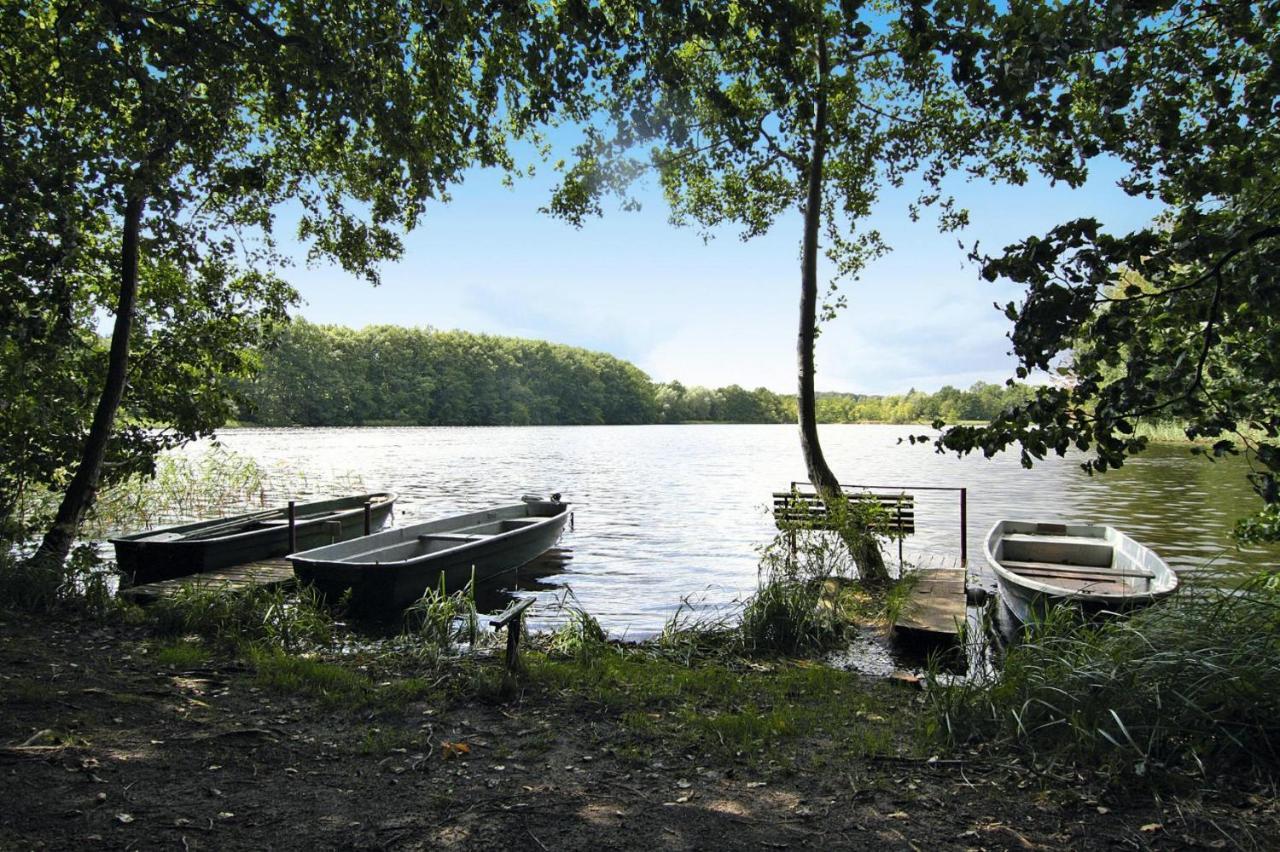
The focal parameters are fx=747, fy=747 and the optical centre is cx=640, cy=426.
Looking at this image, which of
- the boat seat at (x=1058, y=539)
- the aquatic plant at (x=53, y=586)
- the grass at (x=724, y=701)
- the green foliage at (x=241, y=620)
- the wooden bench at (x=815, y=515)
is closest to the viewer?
the grass at (x=724, y=701)

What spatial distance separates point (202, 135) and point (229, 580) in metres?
5.46

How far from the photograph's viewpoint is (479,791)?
3.61 metres

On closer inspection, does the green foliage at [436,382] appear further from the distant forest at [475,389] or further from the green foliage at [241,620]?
the green foliage at [241,620]

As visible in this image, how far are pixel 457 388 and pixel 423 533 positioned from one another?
278 feet

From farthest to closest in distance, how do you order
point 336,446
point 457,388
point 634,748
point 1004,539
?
point 457,388 < point 336,446 < point 1004,539 < point 634,748

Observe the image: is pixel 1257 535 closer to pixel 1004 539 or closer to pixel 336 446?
pixel 1004 539

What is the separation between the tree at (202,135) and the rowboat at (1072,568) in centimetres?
676

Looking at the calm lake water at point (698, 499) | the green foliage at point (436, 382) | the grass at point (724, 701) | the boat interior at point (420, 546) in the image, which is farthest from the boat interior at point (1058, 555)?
the green foliage at point (436, 382)

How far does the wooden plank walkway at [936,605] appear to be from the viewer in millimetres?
7797

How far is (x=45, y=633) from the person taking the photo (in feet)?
20.4

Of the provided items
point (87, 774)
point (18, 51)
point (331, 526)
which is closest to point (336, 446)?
point (331, 526)

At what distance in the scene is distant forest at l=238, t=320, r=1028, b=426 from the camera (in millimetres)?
81438

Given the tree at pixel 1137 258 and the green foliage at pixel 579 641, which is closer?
the tree at pixel 1137 258

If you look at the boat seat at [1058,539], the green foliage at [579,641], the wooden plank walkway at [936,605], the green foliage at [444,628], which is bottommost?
the wooden plank walkway at [936,605]
